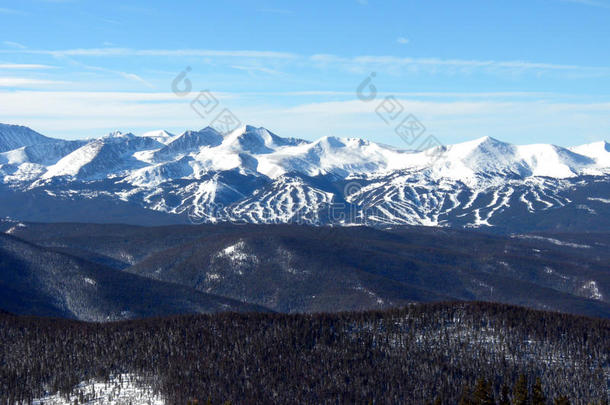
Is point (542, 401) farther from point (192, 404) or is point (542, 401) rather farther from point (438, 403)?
point (192, 404)

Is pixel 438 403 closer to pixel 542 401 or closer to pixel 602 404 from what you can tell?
pixel 542 401

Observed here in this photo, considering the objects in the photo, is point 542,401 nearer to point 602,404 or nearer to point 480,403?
point 480,403

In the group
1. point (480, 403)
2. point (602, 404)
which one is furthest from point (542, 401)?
point (602, 404)

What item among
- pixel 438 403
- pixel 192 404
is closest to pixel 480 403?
pixel 438 403

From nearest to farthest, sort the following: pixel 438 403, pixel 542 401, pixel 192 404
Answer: pixel 542 401, pixel 438 403, pixel 192 404

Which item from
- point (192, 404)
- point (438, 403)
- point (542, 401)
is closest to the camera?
point (542, 401)

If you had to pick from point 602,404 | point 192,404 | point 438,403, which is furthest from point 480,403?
point 192,404

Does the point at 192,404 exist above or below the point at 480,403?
below

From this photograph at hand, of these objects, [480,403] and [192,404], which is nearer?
[480,403]

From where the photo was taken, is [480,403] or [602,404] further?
[602,404]
